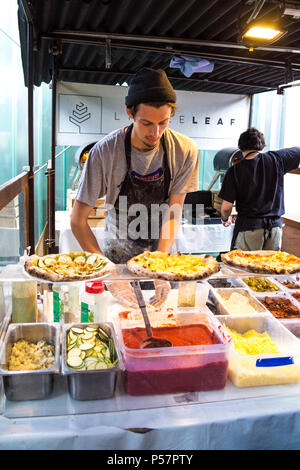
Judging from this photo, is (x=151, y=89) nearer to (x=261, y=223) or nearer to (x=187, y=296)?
(x=187, y=296)

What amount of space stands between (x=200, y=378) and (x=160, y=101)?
1255 mm

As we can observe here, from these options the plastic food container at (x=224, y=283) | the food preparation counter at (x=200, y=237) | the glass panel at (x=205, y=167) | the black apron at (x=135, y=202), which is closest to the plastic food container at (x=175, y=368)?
the plastic food container at (x=224, y=283)

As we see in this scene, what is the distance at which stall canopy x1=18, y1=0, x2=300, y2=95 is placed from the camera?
282 centimetres

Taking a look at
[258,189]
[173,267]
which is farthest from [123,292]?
[258,189]

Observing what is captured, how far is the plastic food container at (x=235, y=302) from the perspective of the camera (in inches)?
71.9

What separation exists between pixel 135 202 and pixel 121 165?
25 cm

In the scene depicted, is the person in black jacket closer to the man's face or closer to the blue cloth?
the blue cloth

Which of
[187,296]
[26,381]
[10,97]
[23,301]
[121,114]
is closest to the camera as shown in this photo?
[26,381]

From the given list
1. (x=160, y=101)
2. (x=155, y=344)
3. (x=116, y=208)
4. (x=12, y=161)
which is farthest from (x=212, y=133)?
(x=155, y=344)

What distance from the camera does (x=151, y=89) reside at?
188cm

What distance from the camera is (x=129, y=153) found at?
2268 mm

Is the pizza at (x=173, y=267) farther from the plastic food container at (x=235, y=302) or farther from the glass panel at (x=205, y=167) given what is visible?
the glass panel at (x=205, y=167)

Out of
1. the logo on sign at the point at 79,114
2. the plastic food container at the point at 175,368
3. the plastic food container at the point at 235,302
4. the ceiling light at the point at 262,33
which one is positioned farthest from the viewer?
the logo on sign at the point at 79,114

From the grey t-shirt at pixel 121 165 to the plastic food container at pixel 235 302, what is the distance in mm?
737
